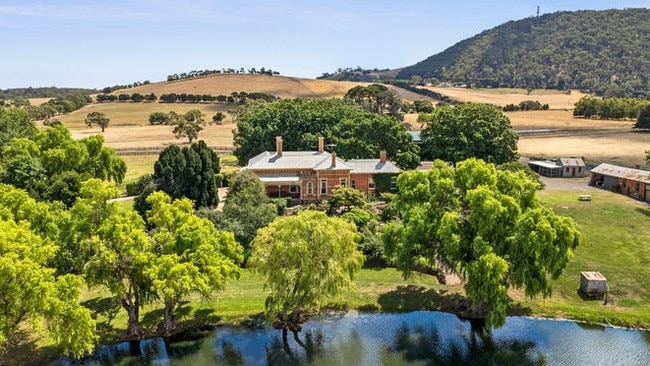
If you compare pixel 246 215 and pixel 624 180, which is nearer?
pixel 246 215

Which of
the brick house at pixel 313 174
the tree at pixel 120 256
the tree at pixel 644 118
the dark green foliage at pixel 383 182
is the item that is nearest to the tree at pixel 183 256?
the tree at pixel 120 256

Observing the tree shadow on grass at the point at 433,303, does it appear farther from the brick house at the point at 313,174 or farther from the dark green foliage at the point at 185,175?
the dark green foliage at the point at 185,175

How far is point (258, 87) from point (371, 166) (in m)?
118

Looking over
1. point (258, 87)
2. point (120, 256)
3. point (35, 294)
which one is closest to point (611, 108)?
point (258, 87)

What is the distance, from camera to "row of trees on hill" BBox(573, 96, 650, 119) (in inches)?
4434

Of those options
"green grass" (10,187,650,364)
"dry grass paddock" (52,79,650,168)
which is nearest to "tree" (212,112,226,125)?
"dry grass paddock" (52,79,650,168)

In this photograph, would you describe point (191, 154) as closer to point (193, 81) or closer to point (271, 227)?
point (271, 227)

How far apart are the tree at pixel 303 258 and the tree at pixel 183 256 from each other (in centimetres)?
190

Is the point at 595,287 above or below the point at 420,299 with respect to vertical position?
above

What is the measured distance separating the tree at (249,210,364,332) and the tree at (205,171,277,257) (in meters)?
10.0

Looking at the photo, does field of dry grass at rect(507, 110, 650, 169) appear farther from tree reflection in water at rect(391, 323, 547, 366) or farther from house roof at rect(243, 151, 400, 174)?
tree reflection in water at rect(391, 323, 547, 366)

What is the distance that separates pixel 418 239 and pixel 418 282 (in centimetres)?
510

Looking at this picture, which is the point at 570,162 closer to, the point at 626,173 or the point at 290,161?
the point at 626,173

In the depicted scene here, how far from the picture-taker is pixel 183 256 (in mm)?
25297
